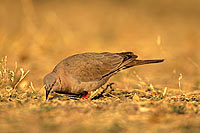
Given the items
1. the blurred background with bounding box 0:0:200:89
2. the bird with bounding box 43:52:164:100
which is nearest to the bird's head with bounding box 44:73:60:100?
the bird with bounding box 43:52:164:100

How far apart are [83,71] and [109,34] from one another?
25.8 ft

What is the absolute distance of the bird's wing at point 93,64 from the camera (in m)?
5.64

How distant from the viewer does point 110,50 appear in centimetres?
1027

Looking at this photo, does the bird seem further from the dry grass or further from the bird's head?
the dry grass

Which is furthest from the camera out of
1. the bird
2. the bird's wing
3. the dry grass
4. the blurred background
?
the blurred background

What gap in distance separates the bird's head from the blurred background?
135 cm

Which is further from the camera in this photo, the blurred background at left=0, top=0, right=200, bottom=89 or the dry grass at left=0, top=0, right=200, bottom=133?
the blurred background at left=0, top=0, right=200, bottom=89

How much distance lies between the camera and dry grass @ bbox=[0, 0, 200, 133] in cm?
350

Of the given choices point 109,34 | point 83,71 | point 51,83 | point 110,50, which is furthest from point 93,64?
point 109,34

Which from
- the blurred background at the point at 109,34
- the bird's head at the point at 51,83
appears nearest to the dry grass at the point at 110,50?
the blurred background at the point at 109,34

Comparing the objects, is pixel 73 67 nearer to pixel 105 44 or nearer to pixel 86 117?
pixel 86 117

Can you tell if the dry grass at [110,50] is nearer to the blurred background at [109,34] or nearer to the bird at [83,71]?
the blurred background at [109,34]

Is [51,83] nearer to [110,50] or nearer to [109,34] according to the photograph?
[110,50]

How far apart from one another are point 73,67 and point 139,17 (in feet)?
38.3
